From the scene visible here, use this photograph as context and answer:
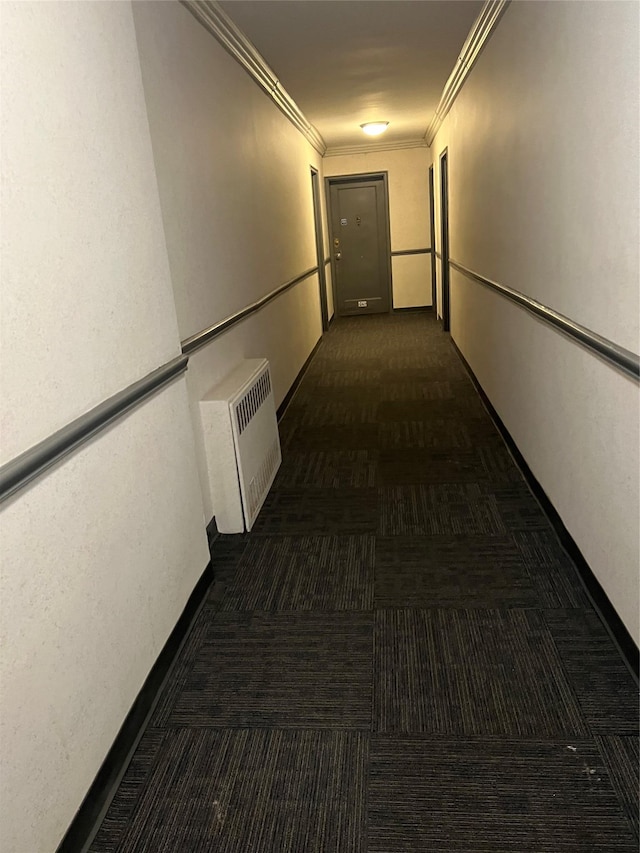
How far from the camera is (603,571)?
2.10 m

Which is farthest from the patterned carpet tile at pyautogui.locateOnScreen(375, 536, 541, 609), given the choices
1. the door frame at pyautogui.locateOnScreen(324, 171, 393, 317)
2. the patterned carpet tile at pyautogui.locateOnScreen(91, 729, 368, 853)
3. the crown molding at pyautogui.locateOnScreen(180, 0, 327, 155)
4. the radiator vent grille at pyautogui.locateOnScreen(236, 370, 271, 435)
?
the door frame at pyautogui.locateOnScreen(324, 171, 393, 317)

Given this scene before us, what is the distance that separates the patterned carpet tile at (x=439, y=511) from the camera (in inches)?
111

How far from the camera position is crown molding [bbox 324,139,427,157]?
8594mm

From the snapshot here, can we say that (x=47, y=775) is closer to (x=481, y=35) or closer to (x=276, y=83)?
(x=481, y=35)

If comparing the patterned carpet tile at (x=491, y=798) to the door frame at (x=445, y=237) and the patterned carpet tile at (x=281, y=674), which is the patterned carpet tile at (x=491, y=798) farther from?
the door frame at (x=445, y=237)

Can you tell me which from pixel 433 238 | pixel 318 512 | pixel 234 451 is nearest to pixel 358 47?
pixel 234 451

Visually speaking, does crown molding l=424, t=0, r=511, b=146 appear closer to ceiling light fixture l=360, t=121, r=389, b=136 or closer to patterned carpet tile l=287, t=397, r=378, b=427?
ceiling light fixture l=360, t=121, r=389, b=136

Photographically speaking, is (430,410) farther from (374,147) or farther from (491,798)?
(374,147)

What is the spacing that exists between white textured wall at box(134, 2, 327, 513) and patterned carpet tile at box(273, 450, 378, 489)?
68 cm

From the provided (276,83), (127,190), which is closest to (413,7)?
(276,83)

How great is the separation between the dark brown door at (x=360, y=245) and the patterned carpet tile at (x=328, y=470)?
5.94 metres

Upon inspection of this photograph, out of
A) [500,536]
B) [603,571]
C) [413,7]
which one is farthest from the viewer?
[413,7]

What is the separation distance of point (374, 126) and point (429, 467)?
4.79m

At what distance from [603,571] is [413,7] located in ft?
9.71
